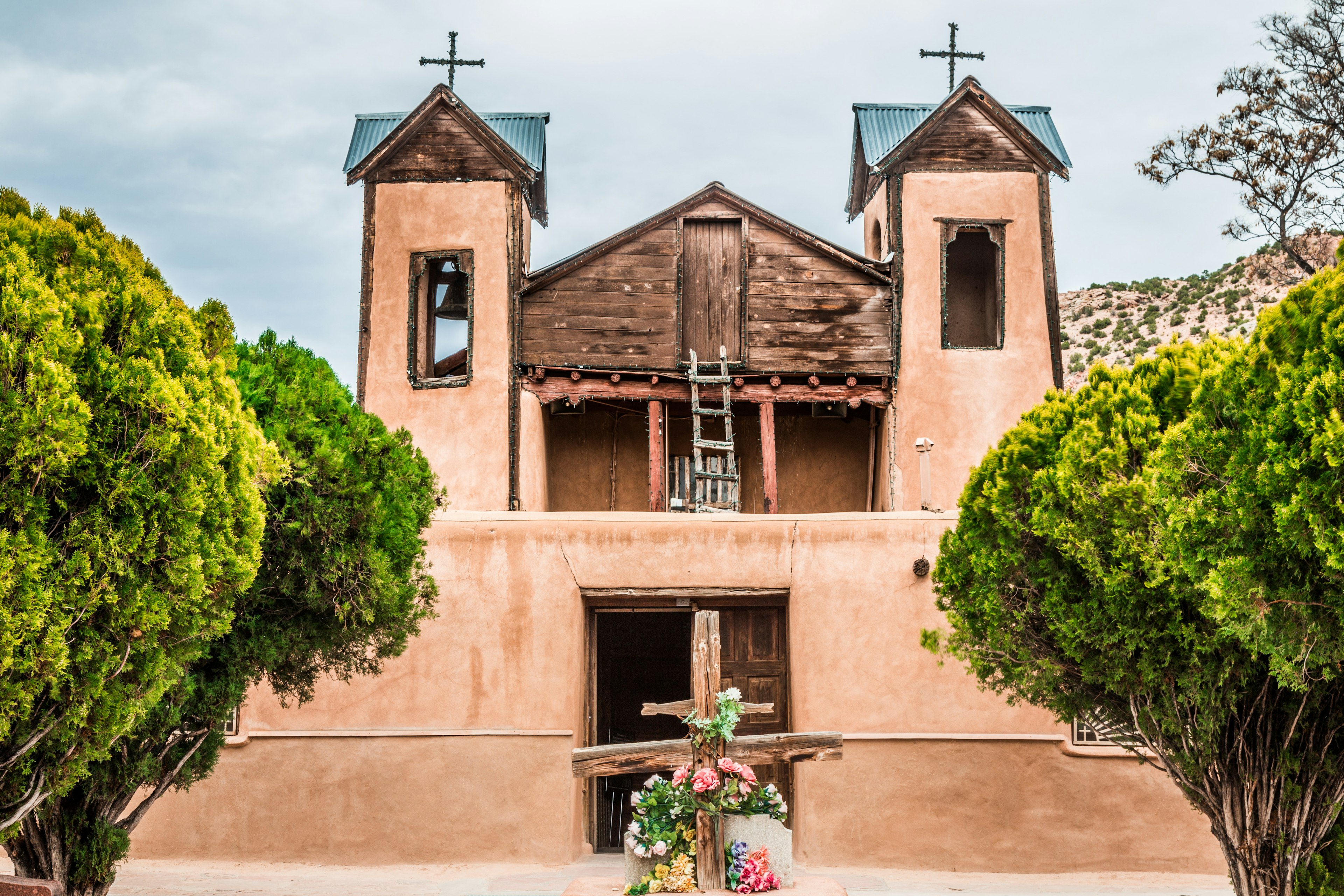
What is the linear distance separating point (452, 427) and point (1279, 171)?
21.3 metres

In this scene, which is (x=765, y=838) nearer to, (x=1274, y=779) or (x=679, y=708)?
(x=679, y=708)

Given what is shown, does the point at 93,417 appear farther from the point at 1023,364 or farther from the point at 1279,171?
the point at 1279,171

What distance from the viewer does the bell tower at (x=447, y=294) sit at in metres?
17.5

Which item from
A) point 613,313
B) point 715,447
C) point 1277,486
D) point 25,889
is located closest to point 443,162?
point 613,313

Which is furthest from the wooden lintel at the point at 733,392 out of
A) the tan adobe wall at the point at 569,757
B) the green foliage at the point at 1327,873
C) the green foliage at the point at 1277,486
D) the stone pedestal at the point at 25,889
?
the stone pedestal at the point at 25,889

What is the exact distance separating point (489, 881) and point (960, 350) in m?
10.5

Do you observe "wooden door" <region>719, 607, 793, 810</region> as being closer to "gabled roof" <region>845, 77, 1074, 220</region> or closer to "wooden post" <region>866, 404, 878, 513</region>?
"wooden post" <region>866, 404, 878, 513</region>

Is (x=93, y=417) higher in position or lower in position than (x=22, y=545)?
higher

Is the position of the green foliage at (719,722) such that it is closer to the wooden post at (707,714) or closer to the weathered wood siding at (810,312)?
the wooden post at (707,714)

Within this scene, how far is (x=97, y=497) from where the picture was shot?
282 inches

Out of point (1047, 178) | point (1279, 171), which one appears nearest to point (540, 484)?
point (1047, 178)

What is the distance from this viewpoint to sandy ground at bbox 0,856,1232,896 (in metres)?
11.9

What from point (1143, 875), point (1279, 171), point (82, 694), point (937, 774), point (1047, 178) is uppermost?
point (1279, 171)

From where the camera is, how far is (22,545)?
6668 millimetres
